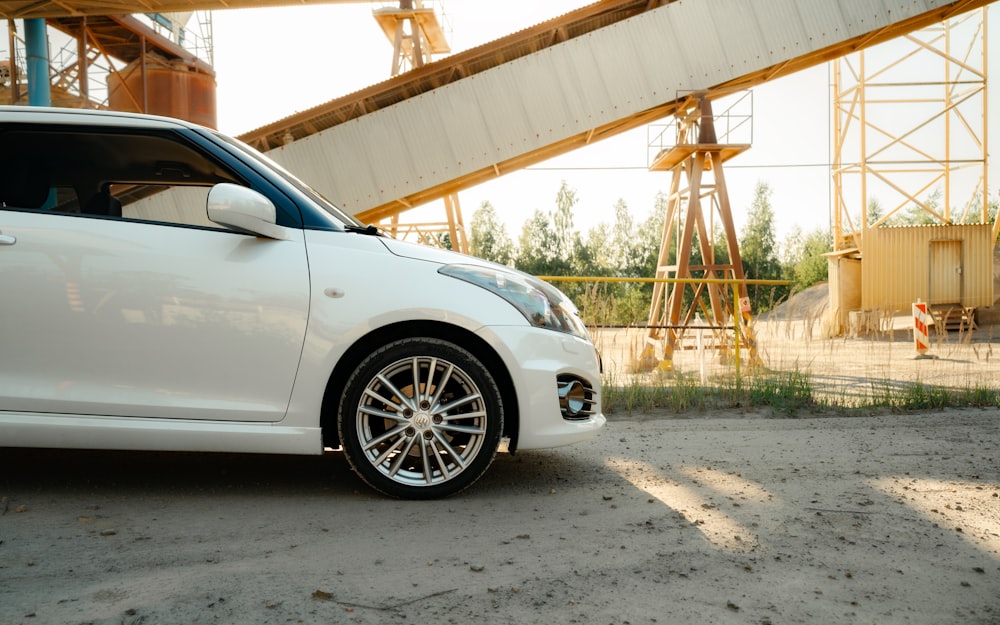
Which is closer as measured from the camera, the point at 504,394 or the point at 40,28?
the point at 504,394

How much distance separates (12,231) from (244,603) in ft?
7.21

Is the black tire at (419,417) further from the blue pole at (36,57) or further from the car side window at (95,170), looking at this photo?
the blue pole at (36,57)

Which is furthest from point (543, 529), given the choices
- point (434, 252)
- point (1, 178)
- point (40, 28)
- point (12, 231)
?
point (40, 28)

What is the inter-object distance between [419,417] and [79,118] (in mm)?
2223

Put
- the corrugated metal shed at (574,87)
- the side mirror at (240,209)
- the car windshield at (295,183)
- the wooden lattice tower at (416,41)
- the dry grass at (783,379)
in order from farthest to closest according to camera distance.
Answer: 1. the wooden lattice tower at (416,41)
2. the corrugated metal shed at (574,87)
3. the dry grass at (783,379)
4. the car windshield at (295,183)
5. the side mirror at (240,209)

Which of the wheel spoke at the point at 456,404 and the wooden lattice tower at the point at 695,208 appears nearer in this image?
the wheel spoke at the point at 456,404

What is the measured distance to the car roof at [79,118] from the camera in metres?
3.49

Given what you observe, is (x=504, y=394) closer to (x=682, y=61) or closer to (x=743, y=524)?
(x=743, y=524)

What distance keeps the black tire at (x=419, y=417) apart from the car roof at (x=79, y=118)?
1.56 meters

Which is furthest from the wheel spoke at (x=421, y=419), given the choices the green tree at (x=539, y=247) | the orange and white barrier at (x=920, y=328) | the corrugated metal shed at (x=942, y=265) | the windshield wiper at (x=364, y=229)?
the green tree at (x=539, y=247)

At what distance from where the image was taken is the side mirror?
3191 millimetres

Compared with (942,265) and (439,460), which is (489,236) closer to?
(942,265)

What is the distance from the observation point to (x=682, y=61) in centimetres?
1186

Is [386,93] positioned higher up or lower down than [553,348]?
higher up
